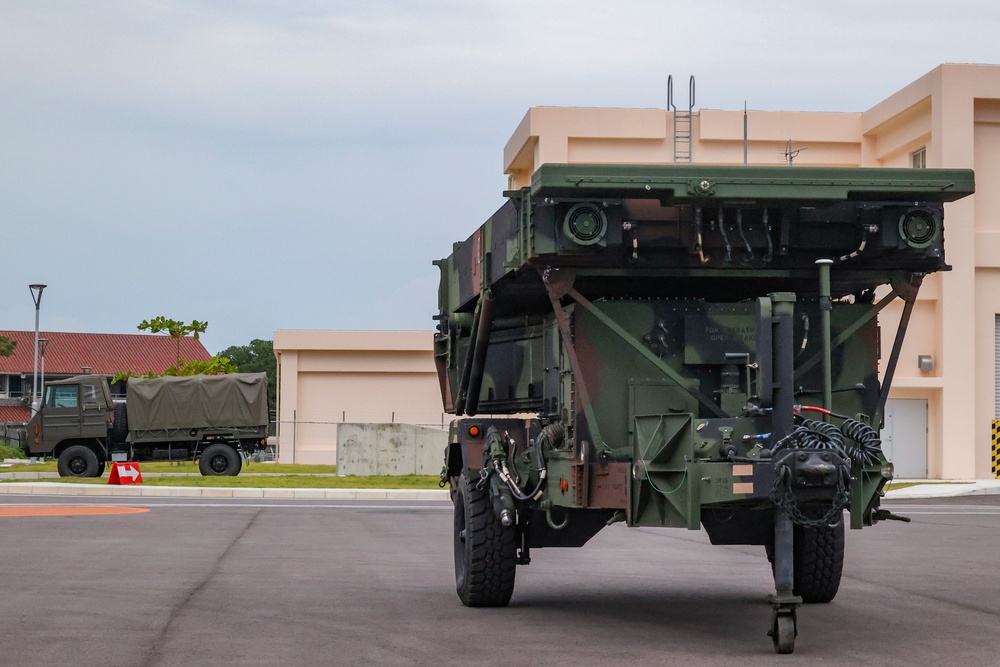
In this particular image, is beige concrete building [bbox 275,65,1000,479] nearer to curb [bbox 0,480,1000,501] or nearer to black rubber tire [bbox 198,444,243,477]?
curb [bbox 0,480,1000,501]

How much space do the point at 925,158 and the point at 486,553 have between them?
33.3m

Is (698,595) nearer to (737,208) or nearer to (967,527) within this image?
(737,208)

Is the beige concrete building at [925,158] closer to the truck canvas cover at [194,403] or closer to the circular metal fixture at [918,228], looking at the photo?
the truck canvas cover at [194,403]

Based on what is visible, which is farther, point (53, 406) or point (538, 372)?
point (53, 406)

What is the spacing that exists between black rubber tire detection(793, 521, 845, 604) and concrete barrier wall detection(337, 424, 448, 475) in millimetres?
29850

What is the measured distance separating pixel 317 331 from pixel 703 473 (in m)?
50.2

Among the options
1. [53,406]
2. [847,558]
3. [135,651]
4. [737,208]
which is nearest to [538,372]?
[737,208]

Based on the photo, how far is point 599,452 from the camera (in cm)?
970

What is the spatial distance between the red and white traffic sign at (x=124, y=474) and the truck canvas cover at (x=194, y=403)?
126 inches

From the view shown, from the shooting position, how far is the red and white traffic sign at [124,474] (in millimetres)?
33750

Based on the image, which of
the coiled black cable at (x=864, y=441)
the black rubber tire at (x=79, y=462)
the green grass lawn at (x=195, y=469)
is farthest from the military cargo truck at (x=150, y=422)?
the coiled black cable at (x=864, y=441)

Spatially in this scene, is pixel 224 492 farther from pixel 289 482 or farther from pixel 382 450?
pixel 382 450

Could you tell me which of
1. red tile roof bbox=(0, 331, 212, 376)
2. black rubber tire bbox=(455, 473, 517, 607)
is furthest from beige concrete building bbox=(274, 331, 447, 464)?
black rubber tire bbox=(455, 473, 517, 607)

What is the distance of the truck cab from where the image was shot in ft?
121
